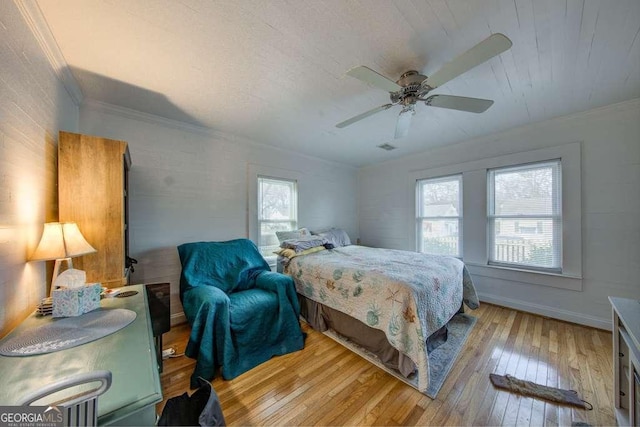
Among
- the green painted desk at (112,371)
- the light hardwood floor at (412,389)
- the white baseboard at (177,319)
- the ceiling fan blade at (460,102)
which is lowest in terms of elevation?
the light hardwood floor at (412,389)

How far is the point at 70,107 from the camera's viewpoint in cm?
201

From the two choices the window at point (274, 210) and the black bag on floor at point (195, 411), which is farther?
the window at point (274, 210)

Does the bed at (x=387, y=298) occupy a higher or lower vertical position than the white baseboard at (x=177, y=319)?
higher

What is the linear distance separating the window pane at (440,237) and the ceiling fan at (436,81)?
2.26m

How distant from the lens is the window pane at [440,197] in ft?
12.0

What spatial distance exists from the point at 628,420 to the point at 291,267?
274cm

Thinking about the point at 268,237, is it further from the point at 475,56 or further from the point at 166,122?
the point at 475,56

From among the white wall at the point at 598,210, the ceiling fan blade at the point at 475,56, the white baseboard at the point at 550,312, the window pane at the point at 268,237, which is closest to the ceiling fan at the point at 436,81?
the ceiling fan blade at the point at 475,56

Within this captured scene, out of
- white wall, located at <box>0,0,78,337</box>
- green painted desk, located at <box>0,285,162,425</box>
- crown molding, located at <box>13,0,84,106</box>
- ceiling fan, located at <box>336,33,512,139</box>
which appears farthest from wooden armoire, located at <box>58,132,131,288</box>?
ceiling fan, located at <box>336,33,512,139</box>

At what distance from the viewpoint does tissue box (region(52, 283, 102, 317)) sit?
1187 millimetres

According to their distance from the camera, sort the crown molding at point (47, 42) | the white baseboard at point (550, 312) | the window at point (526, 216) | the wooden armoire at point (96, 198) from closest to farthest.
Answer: the crown molding at point (47, 42), the wooden armoire at point (96, 198), the white baseboard at point (550, 312), the window at point (526, 216)

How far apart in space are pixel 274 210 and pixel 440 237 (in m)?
2.75

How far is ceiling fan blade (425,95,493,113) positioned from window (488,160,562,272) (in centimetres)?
188

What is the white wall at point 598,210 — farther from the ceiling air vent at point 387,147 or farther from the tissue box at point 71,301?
the tissue box at point 71,301
